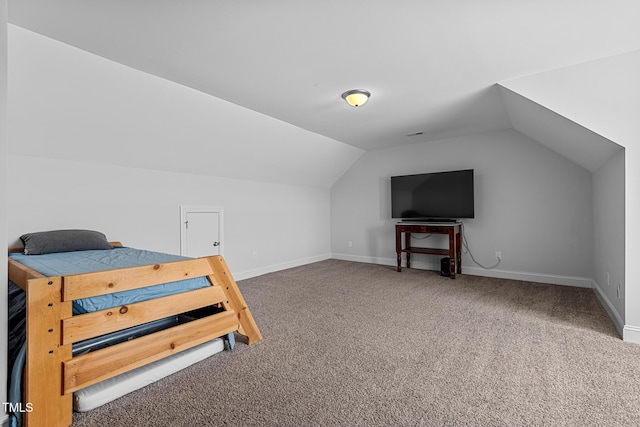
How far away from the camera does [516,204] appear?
436 centimetres

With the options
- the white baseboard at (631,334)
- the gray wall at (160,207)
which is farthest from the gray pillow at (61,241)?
the white baseboard at (631,334)

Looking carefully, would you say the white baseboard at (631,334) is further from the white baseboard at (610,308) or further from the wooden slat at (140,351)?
the wooden slat at (140,351)

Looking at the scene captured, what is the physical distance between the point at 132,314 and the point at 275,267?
341 cm

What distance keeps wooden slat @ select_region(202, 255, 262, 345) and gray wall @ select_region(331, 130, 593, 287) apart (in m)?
3.58

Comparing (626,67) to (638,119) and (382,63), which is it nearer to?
(638,119)

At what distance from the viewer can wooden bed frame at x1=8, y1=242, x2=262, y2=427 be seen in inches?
55.7

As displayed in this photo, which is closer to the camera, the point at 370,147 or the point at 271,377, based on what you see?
the point at 271,377

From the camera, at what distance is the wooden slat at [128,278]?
1555mm

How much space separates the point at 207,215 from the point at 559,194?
4.69m

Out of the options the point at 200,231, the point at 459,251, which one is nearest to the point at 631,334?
the point at 459,251

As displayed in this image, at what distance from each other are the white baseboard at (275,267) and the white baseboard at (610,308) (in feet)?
13.4

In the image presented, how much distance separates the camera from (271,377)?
6.25 ft

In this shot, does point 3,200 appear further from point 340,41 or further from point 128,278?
point 340,41

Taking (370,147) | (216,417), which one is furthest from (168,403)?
(370,147)
